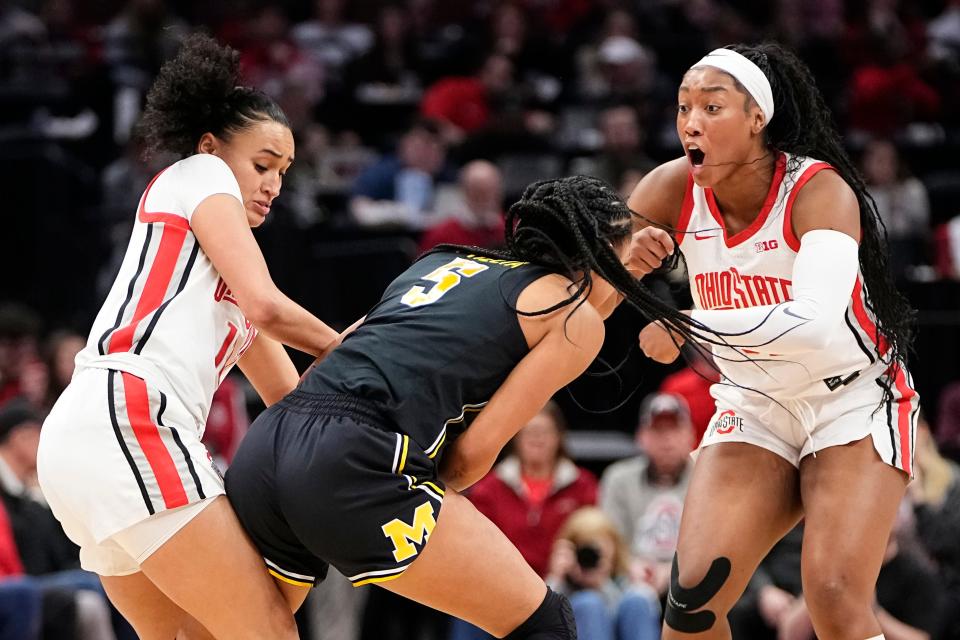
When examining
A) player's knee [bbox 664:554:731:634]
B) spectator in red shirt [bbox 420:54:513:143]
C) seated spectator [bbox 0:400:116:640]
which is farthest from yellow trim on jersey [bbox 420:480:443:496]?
spectator in red shirt [bbox 420:54:513:143]

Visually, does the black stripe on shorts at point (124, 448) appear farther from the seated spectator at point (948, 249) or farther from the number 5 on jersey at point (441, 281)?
the seated spectator at point (948, 249)

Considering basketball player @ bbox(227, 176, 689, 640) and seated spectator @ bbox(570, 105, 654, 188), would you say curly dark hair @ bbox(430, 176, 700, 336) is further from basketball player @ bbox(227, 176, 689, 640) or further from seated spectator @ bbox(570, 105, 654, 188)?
seated spectator @ bbox(570, 105, 654, 188)

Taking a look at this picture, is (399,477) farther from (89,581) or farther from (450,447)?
(89,581)

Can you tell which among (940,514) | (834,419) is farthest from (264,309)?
(940,514)

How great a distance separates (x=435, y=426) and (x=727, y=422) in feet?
3.66

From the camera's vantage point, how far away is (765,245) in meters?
4.03

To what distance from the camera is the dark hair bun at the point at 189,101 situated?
3916 mm

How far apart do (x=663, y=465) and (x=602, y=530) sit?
77 centimetres

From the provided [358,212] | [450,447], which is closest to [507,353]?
[450,447]

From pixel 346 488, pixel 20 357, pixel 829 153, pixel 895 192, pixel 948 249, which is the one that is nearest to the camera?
pixel 346 488

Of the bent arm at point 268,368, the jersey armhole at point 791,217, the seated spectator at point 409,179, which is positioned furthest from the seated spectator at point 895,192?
the bent arm at point 268,368

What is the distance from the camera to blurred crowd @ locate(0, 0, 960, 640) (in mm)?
6707

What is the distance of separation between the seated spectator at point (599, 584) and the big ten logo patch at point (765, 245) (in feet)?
8.92

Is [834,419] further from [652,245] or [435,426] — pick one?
[435,426]
